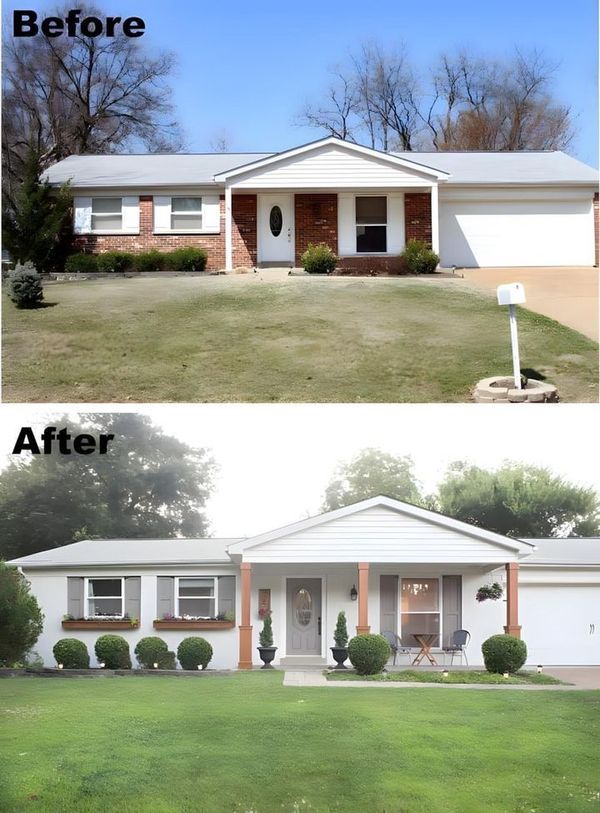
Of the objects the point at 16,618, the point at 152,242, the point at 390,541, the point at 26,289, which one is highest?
the point at 152,242

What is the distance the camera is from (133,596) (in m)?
15.8

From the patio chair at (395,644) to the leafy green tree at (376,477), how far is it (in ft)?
17.7

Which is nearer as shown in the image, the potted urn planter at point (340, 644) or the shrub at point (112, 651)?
the shrub at point (112, 651)

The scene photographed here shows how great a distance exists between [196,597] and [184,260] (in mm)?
8705

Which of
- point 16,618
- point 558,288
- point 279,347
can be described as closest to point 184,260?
point 279,347

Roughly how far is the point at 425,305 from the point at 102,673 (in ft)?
25.4

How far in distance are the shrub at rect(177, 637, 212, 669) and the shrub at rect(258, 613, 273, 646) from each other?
0.74 meters

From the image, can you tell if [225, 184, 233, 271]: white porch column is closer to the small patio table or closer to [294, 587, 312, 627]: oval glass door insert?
[294, 587, 312, 627]: oval glass door insert

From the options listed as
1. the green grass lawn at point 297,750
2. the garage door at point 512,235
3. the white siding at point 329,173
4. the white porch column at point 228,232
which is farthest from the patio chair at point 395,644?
the white siding at point 329,173

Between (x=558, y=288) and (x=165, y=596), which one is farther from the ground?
(x=558, y=288)

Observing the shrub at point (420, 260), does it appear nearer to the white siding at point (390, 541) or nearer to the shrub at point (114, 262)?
the shrub at point (114, 262)

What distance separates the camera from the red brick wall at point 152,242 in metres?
23.0

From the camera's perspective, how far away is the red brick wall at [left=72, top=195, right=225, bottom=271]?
2305cm

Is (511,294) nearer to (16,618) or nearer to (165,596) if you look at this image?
(165,596)
